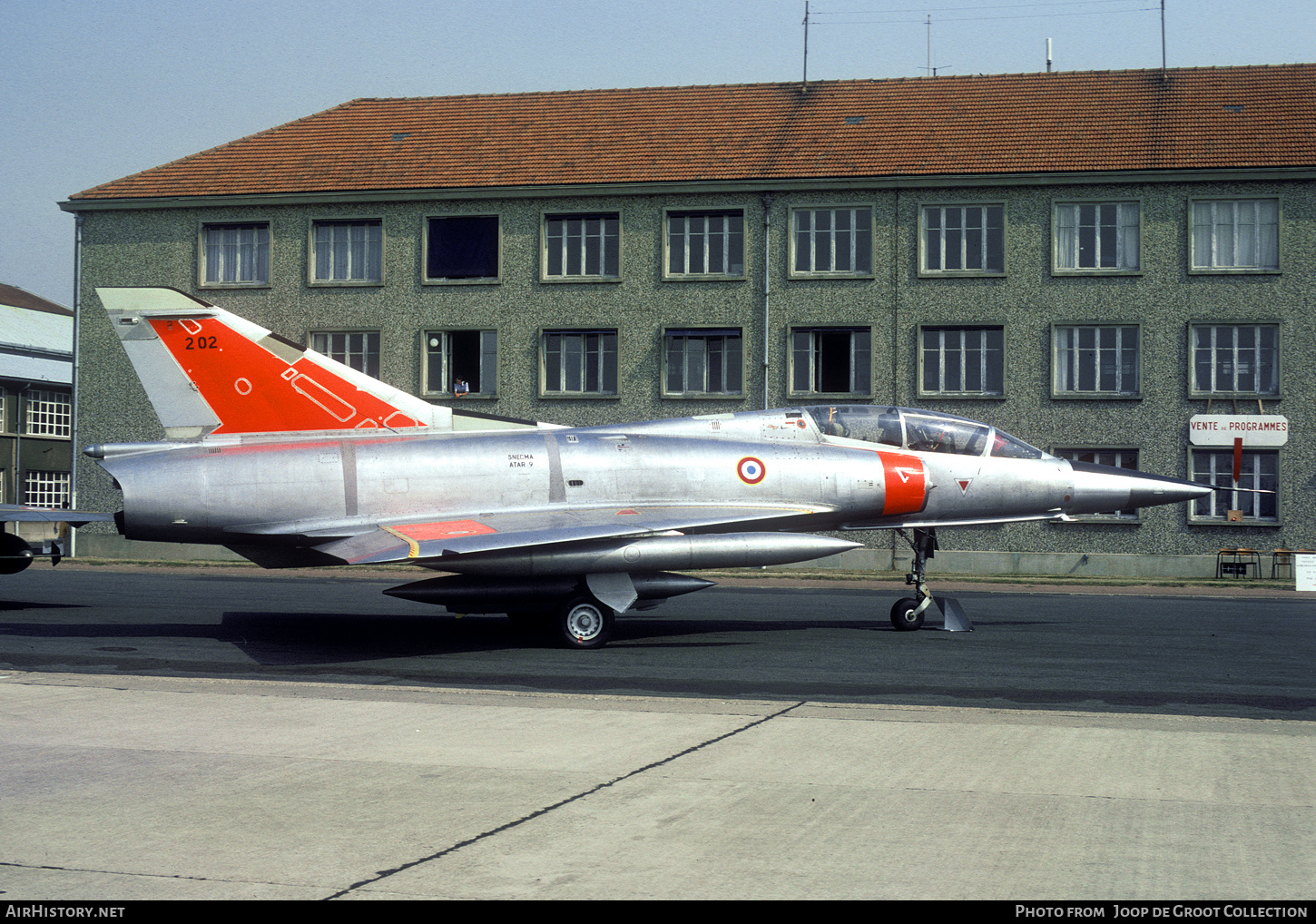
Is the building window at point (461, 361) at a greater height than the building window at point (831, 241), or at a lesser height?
lesser

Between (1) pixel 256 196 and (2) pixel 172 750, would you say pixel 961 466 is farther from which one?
(1) pixel 256 196

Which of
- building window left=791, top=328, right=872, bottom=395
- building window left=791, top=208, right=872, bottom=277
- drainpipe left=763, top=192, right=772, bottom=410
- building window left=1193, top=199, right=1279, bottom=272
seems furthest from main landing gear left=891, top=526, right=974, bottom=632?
building window left=1193, top=199, right=1279, bottom=272

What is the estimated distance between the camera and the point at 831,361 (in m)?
36.0

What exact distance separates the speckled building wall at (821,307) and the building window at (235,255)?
0.35 metres

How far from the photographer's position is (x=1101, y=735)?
27.3 ft

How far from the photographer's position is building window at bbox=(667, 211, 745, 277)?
36.5 metres

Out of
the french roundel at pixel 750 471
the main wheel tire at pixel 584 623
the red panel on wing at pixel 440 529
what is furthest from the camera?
the french roundel at pixel 750 471

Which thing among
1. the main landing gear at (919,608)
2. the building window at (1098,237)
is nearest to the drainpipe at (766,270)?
the building window at (1098,237)

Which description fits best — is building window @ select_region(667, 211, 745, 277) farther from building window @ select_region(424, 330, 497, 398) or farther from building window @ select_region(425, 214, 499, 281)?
building window @ select_region(424, 330, 497, 398)

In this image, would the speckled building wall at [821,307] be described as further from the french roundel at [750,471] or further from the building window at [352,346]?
the french roundel at [750,471]

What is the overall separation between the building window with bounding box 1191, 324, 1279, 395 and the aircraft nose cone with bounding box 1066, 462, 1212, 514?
65.8ft

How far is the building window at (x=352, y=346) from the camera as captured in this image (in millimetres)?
38344

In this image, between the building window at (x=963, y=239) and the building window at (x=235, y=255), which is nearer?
the building window at (x=963, y=239)
